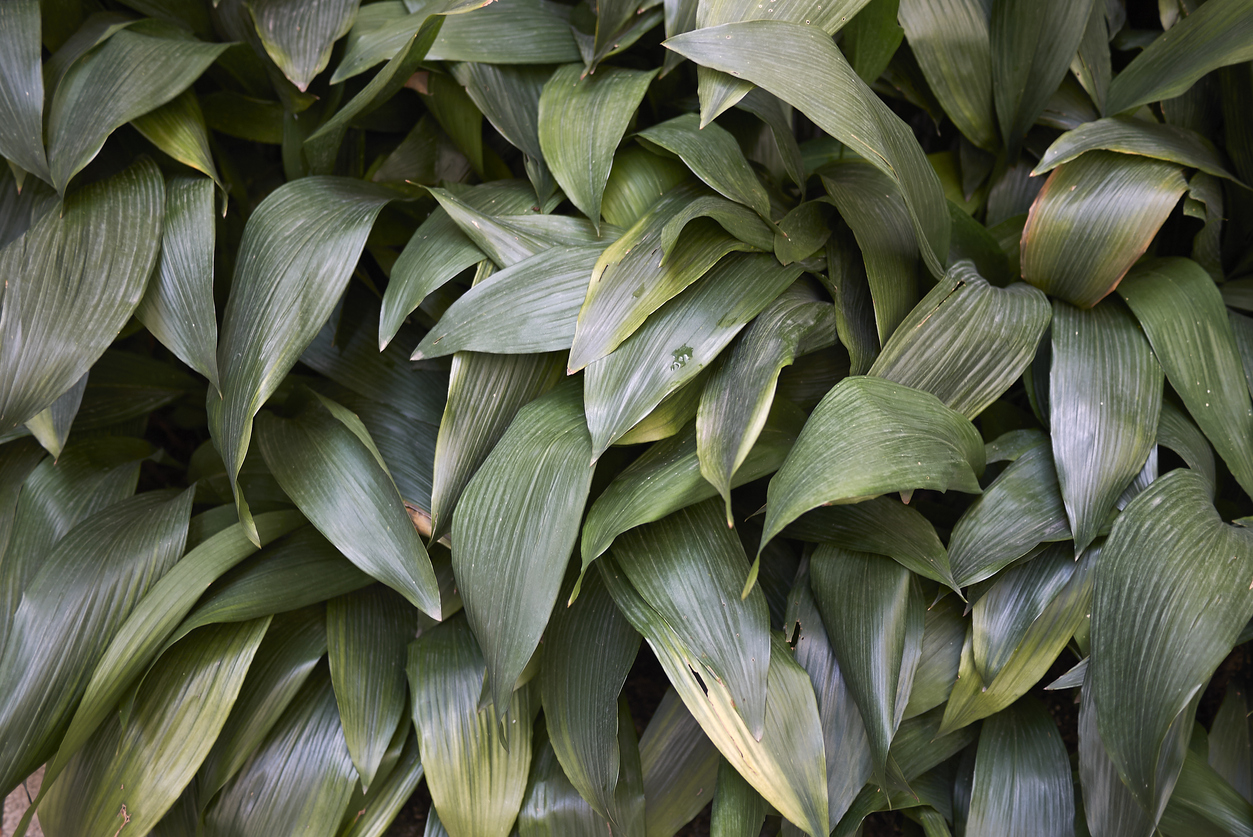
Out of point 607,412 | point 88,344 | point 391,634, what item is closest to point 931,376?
point 607,412

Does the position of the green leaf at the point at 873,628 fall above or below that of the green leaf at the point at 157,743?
above

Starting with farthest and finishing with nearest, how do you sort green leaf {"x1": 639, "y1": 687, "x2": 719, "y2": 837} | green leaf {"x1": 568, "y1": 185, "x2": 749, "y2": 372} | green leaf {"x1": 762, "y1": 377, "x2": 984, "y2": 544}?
green leaf {"x1": 639, "y1": 687, "x2": 719, "y2": 837}, green leaf {"x1": 568, "y1": 185, "x2": 749, "y2": 372}, green leaf {"x1": 762, "y1": 377, "x2": 984, "y2": 544}

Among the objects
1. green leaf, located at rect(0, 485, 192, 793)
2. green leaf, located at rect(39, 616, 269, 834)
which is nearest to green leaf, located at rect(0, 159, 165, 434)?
A: green leaf, located at rect(0, 485, 192, 793)

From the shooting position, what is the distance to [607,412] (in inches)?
24.8

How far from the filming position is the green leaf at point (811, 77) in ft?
1.91

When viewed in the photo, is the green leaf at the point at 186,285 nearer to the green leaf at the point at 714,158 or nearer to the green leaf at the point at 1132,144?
the green leaf at the point at 714,158

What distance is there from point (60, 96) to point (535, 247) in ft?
1.64

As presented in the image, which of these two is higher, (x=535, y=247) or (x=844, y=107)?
(x=844, y=107)

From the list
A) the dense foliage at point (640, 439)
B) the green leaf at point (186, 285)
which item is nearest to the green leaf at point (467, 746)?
the dense foliage at point (640, 439)

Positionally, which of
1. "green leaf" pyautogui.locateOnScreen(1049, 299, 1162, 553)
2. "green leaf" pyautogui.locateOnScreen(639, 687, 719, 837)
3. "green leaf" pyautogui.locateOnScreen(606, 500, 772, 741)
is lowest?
"green leaf" pyautogui.locateOnScreen(639, 687, 719, 837)

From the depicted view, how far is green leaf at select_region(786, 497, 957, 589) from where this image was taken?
0.65m

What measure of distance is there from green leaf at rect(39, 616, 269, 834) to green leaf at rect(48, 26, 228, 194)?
0.46 metres

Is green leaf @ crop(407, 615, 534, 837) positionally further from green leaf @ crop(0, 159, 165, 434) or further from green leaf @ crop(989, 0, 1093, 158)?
green leaf @ crop(989, 0, 1093, 158)

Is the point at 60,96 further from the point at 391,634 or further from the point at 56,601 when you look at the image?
the point at 391,634
